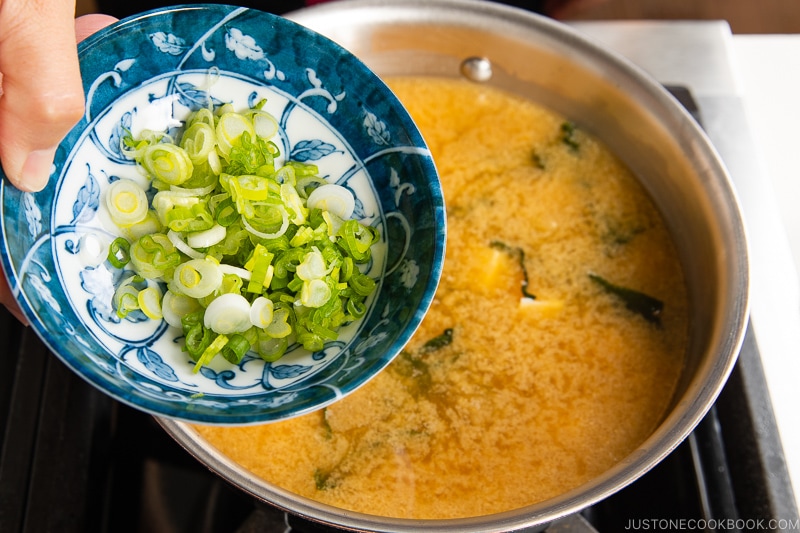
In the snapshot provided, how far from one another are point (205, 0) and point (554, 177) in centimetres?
95

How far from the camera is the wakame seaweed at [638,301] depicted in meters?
1.53

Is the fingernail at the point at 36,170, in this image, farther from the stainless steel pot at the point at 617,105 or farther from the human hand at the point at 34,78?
the stainless steel pot at the point at 617,105

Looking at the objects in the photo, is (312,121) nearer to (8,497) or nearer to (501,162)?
(501,162)

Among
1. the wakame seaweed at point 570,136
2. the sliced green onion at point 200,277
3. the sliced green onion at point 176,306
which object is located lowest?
the wakame seaweed at point 570,136

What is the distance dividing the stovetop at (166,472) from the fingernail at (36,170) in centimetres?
70

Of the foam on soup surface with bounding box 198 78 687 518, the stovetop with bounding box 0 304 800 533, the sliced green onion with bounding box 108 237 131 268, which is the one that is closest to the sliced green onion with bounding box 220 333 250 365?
the sliced green onion with bounding box 108 237 131 268

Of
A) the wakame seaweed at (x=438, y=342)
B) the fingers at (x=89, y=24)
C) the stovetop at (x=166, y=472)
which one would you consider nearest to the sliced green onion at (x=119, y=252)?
the fingers at (x=89, y=24)

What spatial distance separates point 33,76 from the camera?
3.03ft

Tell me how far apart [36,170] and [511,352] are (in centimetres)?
97

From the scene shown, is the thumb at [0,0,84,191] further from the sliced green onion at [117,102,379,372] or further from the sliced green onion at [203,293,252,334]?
the sliced green onion at [203,293,252,334]

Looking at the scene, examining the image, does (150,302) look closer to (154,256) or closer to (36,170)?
(154,256)

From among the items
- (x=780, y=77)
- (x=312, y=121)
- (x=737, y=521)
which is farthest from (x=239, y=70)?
(x=780, y=77)

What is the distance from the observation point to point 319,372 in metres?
1.10

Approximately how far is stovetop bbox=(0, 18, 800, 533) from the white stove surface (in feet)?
0.17
